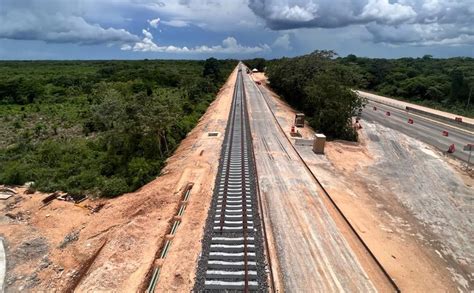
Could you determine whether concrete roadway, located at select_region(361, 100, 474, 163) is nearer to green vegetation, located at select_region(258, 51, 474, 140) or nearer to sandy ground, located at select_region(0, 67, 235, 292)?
green vegetation, located at select_region(258, 51, 474, 140)

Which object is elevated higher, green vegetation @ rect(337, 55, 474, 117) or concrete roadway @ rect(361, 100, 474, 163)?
green vegetation @ rect(337, 55, 474, 117)

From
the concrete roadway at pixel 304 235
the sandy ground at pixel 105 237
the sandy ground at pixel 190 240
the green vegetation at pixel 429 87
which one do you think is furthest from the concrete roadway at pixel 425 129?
the sandy ground at pixel 105 237

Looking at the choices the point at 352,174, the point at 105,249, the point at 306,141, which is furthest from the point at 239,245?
the point at 306,141

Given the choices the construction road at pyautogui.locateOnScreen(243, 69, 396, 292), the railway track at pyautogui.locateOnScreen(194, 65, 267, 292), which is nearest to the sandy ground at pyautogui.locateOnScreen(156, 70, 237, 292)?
the railway track at pyautogui.locateOnScreen(194, 65, 267, 292)

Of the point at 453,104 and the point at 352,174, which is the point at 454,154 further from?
the point at 453,104

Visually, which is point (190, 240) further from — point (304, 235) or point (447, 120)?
point (447, 120)
